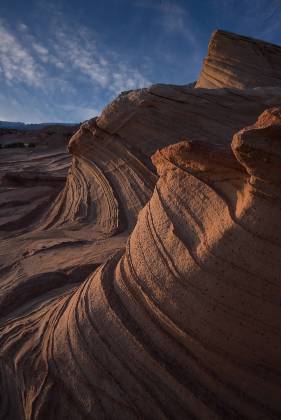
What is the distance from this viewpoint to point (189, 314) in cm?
Result: 200

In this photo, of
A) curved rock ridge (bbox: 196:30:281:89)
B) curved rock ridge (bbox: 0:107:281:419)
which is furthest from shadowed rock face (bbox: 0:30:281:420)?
curved rock ridge (bbox: 196:30:281:89)

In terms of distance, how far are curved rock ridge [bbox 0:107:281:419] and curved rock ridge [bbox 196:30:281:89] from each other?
5.85 m

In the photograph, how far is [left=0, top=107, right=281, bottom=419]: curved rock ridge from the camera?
1.76 m

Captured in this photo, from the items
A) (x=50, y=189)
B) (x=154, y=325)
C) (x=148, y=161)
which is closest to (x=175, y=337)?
(x=154, y=325)

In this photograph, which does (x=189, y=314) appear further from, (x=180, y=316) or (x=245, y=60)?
(x=245, y=60)

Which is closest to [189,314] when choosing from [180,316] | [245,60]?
[180,316]

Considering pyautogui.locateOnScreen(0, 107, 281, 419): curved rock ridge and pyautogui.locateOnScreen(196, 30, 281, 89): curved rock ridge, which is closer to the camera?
pyautogui.locateOnScreen(0, 107, 281, 419): curved rock ridge

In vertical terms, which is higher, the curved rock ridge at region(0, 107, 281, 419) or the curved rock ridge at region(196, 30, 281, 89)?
the curved rock ridge at region(196, 30, 281, 89)

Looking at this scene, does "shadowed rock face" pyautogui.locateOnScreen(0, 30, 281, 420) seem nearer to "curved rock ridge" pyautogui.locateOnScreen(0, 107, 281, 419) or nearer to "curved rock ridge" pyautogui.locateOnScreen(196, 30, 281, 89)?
"curved rock ridge" pyautogui.locateOnScreen(0, 107, 281, 419)

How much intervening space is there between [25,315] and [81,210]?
3194mm

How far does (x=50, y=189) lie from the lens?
29.5 feet

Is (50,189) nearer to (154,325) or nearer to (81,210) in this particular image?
(81,210)

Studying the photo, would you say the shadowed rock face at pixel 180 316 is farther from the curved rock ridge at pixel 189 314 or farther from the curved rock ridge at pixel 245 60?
the curved rock ridge at pixel 245 60

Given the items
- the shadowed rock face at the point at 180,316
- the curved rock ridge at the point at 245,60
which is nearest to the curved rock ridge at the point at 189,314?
the shadowed rock face at the point at 180,316
